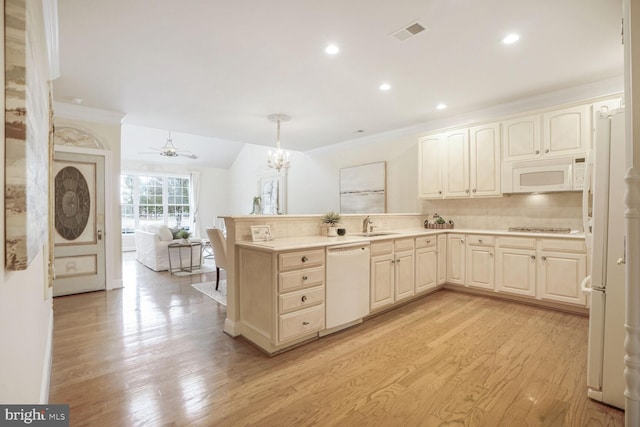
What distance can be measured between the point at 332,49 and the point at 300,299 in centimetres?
232

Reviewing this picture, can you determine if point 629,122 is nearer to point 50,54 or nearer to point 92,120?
point 50,54

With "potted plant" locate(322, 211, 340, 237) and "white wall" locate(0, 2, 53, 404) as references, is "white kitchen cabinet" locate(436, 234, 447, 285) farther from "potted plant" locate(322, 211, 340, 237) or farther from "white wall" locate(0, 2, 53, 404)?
"white wall" locate(0, 2, 53, 404)

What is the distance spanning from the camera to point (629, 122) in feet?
4.58

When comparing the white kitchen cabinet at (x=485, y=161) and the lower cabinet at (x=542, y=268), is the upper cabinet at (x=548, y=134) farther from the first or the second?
the lower cabinet at (x=542, y=268)

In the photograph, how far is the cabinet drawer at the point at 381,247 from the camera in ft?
11.0

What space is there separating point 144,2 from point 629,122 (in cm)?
302

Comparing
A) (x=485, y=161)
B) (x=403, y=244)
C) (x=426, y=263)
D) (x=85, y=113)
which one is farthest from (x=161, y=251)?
(x=485, y=161)

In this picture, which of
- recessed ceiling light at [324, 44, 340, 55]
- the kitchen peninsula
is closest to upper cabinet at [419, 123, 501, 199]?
the kitchen peninsula

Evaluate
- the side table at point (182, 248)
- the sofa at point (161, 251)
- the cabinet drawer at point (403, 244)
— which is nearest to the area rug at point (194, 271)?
the side table at point (182, 248)

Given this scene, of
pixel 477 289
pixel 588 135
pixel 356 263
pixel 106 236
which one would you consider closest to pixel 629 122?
pixel 356 263

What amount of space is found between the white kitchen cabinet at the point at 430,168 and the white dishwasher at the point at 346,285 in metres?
2.23

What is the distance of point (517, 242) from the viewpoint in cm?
384

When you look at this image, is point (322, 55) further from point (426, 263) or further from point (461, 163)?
point (426, 263)

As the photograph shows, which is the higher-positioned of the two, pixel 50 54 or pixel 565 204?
pixel 50 54
